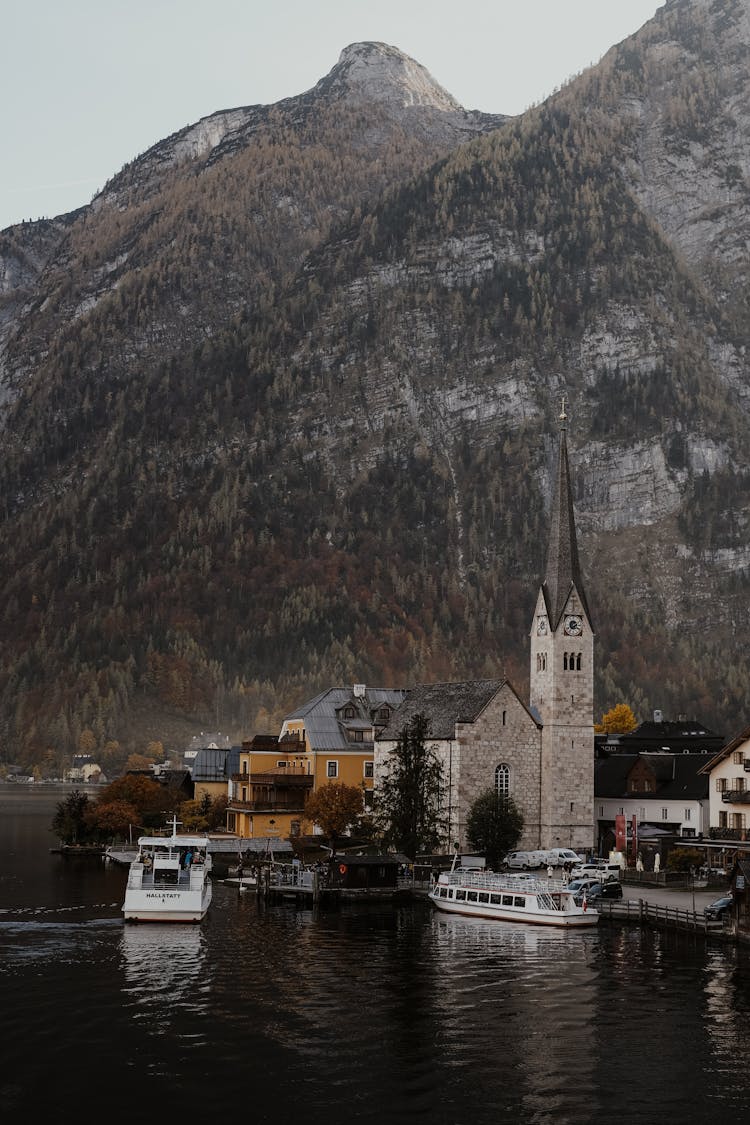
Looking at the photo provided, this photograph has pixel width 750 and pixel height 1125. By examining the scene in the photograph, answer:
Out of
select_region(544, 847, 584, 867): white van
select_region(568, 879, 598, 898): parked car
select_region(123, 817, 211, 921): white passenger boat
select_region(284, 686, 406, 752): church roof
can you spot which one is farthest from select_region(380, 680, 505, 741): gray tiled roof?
select_region(123, 817, 211, 921): white passenger boat

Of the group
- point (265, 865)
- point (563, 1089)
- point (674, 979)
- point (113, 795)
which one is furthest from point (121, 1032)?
point (113, 795)

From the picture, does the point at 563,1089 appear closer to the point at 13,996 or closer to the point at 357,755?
the point at 13,996

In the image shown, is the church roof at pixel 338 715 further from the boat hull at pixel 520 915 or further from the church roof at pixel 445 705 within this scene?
the boat hull at pixel 520 915

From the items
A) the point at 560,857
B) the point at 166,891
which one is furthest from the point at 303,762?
the point at 166,891

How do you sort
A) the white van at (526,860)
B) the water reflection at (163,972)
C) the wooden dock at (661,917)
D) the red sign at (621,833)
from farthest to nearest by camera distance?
the white van at (526,860) < the red sign at (621,833) < the wooden dock at (661,917) < the water reflection at (163,972)

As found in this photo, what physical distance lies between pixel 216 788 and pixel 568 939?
80.1 meters

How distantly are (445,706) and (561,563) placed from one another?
Answer: 18183mm

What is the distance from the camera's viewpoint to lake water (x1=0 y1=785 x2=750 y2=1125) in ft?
147

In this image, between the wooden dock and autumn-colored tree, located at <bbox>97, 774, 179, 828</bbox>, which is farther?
autumn-colored tree, located at <bbox>97, 774, 179, 828</bbox>

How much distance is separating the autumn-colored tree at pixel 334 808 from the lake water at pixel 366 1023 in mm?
33861

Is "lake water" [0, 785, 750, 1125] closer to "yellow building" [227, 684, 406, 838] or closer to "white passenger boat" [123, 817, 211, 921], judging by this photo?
"white passenger boat" [123, 817, 211, 921]

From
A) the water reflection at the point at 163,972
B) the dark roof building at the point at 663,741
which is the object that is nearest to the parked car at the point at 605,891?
the water reflection at the point at 163,972

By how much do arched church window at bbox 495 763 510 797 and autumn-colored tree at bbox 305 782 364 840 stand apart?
1327cm

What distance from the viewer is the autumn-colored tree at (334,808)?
11912 cm
